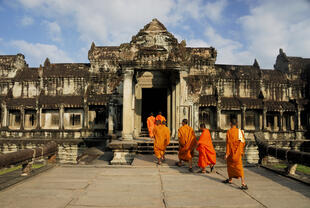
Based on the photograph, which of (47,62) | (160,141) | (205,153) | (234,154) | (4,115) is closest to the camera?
(234,154)

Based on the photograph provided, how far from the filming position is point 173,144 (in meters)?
8.59

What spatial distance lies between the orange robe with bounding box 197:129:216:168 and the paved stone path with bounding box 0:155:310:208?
34 centimetres

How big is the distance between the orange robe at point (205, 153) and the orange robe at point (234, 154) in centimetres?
97

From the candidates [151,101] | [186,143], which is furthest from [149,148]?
[151,101]

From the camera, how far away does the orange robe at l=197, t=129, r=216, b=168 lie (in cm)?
561

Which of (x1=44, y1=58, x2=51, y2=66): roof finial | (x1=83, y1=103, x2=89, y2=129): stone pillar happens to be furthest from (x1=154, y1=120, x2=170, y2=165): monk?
(x1=44, y1=58, x2=51, y2=66): roof finial

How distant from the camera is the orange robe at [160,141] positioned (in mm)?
6602

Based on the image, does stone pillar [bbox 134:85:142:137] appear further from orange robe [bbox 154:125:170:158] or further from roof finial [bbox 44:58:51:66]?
roof finial [bbox 44:58:51:66]

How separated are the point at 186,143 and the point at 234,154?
5.95ft

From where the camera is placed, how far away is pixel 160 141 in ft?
21.8

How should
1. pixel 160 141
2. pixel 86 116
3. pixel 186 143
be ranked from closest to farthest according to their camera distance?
pixel 186 143 → pixel 160 141 → pixel 86 116

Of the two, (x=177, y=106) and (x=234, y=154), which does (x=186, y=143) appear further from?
(x=177, y=106)

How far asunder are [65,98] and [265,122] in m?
19.4

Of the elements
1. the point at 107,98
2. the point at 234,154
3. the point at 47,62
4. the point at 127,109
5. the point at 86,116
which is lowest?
the point at 234,154
